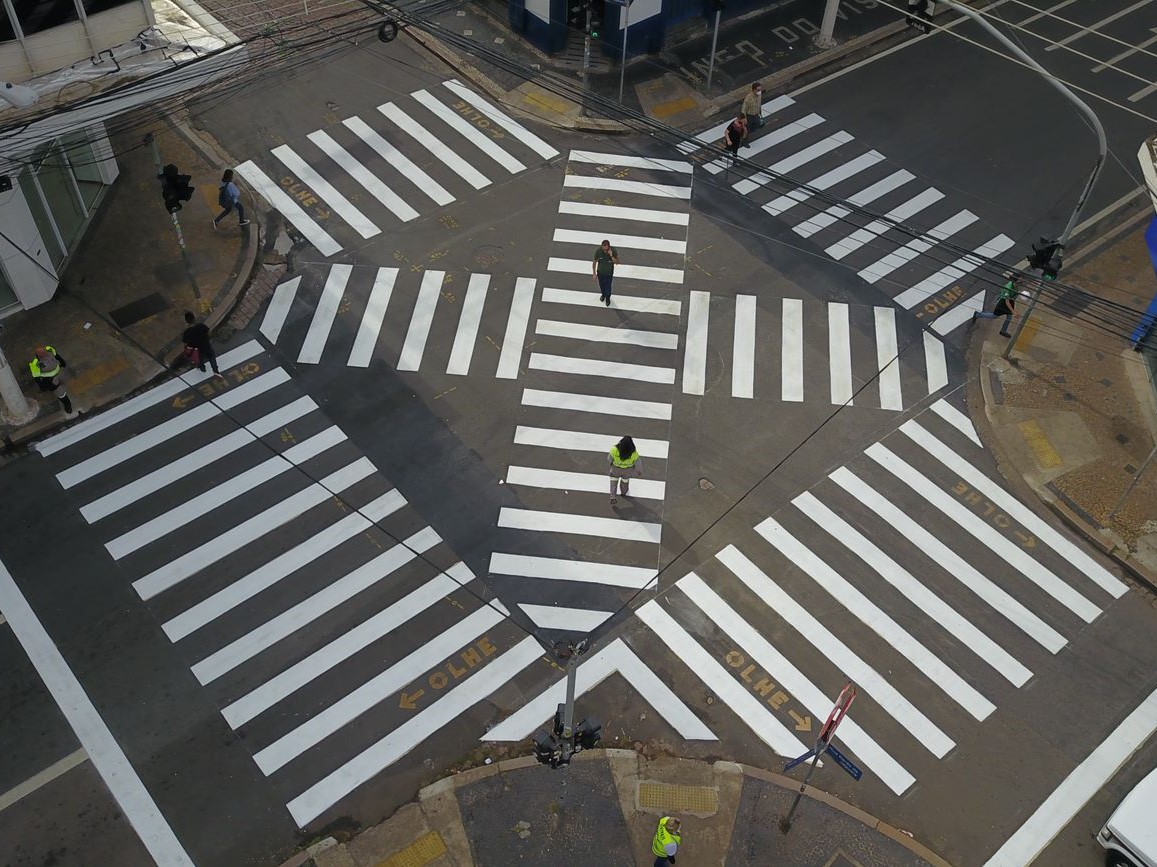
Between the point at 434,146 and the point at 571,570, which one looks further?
the point at 434,146

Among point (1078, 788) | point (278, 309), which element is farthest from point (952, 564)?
point (278, 309)

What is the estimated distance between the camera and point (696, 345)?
93.1 feet

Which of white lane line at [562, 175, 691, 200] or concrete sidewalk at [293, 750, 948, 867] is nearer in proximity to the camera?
concrete sidewalk at [293, 750, 948, 867]

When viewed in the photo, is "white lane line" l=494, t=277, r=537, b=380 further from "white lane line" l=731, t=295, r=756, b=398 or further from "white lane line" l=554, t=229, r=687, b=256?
"white lane line" l=731, t=295, r=756, b=398

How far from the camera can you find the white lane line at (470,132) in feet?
108

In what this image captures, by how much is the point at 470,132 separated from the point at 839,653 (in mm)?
19337

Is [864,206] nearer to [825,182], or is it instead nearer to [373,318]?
[825,182]

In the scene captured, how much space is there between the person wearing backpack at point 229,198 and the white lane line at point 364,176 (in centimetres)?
345

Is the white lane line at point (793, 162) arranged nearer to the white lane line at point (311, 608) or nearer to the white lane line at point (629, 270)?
the white lane line at point (629, 270)

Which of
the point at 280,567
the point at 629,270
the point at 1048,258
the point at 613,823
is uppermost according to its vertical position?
the point at 1048,258

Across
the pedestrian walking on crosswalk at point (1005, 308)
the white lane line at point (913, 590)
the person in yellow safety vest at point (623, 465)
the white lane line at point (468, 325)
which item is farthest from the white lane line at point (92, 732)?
the pedestrian walking on crosswalk at point (1005, 308)

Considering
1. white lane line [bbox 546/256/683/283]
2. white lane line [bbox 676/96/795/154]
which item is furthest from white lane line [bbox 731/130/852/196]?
white lane line [bbox 546/256/683/283]

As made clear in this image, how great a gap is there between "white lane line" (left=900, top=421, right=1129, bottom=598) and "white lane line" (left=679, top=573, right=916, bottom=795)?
669 cm

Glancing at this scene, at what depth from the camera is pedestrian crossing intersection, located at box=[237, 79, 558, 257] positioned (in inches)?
1227
